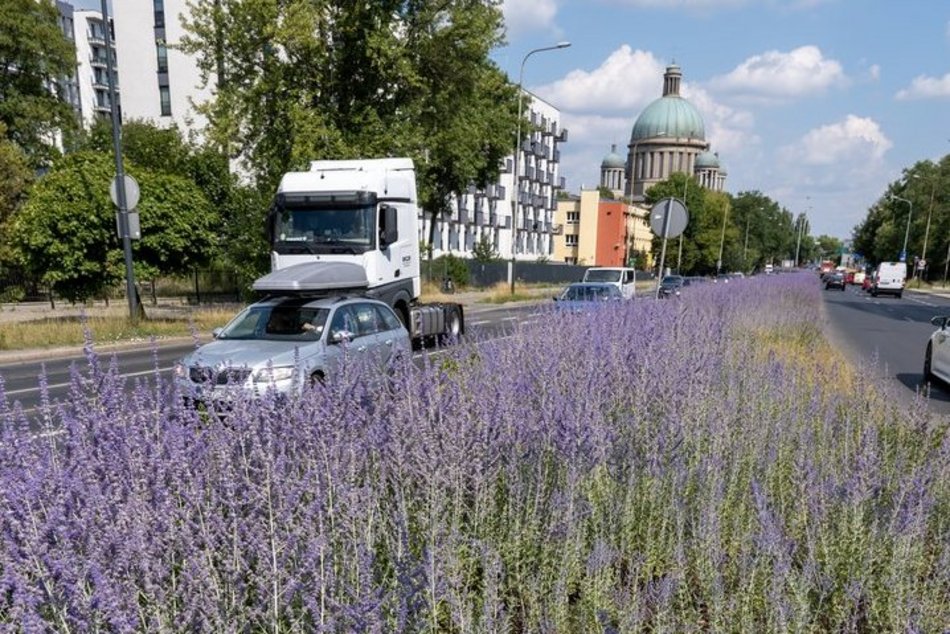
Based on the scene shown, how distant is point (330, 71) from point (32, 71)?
27110 millimetres

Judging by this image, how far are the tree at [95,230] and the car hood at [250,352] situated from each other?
1211 cm

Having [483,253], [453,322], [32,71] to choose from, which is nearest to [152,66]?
[32,71]

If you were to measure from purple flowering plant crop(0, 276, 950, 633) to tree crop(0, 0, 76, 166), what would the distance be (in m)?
39.2

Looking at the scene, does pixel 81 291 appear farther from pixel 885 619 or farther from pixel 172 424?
pixel 885 619

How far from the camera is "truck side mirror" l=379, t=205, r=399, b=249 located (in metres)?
11.9

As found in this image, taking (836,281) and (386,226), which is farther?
→ (836,281)

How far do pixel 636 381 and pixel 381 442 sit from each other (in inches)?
84.4

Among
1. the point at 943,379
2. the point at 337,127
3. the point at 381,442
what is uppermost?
the point at 337,127

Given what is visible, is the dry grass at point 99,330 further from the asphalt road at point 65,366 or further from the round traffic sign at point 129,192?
the round traffic sign at point 129,192

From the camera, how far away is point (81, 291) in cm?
1745

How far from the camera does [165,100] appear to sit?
4753 cm

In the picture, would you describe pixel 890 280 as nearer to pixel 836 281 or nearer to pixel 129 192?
pixel 836 281

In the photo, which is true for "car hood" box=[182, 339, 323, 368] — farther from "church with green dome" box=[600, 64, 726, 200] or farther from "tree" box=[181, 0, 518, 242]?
→ "church with green dome" box=[600, 64, 726, 200]

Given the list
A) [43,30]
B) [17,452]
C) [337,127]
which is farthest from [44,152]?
[17,452]
